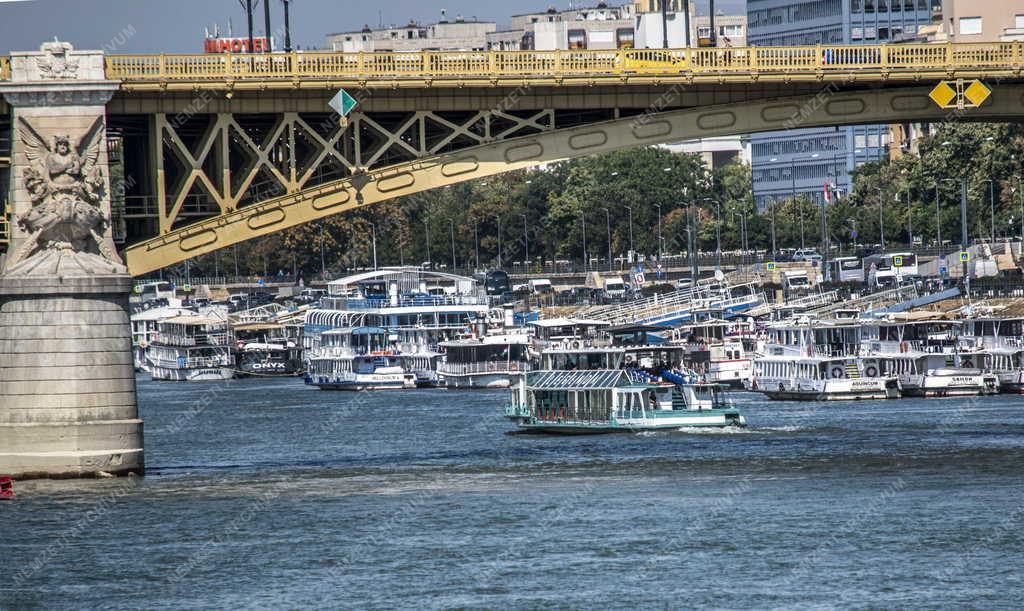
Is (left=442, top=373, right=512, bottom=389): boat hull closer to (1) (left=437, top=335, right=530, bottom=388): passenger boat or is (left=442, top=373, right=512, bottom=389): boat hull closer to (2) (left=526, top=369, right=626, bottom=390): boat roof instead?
(1) (left=437, top=335, right=530, bottom=388): passenger boat

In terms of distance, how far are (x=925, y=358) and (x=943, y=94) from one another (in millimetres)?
48773

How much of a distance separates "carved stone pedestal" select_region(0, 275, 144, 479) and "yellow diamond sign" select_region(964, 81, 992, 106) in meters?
29.4

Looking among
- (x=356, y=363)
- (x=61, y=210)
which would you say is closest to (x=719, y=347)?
(x=356, y=363)

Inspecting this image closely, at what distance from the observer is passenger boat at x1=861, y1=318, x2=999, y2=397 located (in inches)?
4530

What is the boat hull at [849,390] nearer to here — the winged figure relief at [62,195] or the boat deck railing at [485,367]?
the boat deck railing at [485,367]

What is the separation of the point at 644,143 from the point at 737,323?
80.8m

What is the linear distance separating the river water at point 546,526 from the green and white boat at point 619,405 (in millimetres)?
4197

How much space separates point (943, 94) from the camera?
70.8 meters

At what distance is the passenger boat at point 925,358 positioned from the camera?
11506cm

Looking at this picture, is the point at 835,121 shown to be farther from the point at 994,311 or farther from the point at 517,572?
the point at 994,311

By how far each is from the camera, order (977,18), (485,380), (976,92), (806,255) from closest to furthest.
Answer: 1. (976,92)
2. (485,380)
3. (977,18)
4. (806,255)

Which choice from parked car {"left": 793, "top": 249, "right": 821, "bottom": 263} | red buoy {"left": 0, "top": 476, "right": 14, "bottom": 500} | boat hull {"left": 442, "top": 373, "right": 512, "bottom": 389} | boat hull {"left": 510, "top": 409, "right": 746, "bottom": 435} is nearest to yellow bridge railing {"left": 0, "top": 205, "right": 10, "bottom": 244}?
red buoy {"left": 0, "top": 476, "right": 14, "bottom": 500}

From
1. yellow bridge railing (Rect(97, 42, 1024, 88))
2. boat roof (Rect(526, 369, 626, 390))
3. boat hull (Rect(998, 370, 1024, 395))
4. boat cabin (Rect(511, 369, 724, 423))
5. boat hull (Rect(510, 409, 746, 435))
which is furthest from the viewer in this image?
boat hull (Rect(998, 370, 1024, 395))

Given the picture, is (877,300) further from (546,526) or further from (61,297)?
(61,297)
